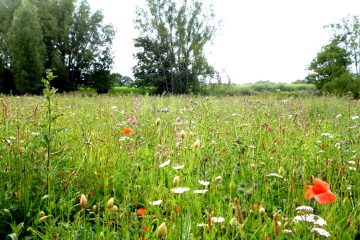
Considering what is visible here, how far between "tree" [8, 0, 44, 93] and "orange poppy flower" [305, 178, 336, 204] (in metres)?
28.3

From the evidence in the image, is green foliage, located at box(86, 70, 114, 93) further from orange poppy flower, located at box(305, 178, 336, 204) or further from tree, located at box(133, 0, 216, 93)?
orange poppy flower, located at box(305, 178, 336, 204)

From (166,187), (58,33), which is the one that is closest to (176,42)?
(58,33)

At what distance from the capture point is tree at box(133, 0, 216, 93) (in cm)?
3083

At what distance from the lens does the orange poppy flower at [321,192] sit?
143cm

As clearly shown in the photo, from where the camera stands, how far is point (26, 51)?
27500mm

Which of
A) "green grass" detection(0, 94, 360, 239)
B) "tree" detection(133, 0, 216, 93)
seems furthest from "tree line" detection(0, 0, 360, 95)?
"green grass" detection(0, 94, 360, 239)

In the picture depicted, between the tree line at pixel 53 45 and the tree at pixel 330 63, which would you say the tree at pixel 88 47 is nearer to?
the tree line at pixel 53 45

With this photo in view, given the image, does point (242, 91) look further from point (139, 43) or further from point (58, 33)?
point (58, 33)

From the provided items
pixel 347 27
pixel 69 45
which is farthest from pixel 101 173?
pixel 347 27

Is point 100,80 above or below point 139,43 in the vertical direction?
below

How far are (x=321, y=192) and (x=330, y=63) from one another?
118 feet

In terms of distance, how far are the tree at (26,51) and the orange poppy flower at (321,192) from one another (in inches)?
1113

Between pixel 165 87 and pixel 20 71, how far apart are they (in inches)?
480

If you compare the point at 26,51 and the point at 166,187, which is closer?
the point at 166,187
